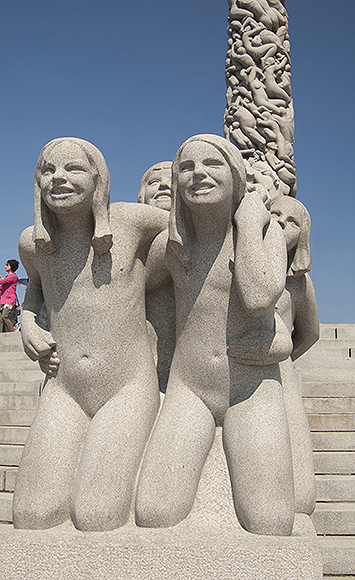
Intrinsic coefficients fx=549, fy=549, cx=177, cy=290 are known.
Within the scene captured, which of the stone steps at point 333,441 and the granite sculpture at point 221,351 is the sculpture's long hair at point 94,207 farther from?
the stone steps at point 333,441

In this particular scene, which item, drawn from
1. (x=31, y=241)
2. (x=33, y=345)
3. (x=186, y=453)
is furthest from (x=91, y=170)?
(x=186, y=453)

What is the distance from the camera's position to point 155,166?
4711mm

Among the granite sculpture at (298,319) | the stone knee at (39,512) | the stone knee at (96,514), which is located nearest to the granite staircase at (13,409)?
the stone knee at (39,512)

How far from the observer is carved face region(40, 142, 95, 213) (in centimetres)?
346

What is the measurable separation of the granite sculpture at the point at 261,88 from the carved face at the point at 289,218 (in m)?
5.01

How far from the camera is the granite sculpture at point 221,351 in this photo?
124 inches

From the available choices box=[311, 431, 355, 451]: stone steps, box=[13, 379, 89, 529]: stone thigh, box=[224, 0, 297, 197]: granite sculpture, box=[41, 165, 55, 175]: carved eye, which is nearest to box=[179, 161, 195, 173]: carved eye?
box=[41, 165, 55, 175]: carved eye

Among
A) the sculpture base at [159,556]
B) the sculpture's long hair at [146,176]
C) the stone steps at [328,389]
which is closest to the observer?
the sculpture base at [159,556]

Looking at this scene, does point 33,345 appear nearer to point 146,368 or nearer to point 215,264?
point 146,368

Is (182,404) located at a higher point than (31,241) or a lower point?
lower

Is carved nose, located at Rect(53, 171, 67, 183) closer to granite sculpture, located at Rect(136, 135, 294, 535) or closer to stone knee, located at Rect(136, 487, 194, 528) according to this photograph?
granite sculpture, located at Rect(136, 135, 294, 535)

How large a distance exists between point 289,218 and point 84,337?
1960 mm

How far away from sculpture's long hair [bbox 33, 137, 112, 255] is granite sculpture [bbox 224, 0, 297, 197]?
6260mm

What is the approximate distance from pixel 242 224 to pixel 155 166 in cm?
156
